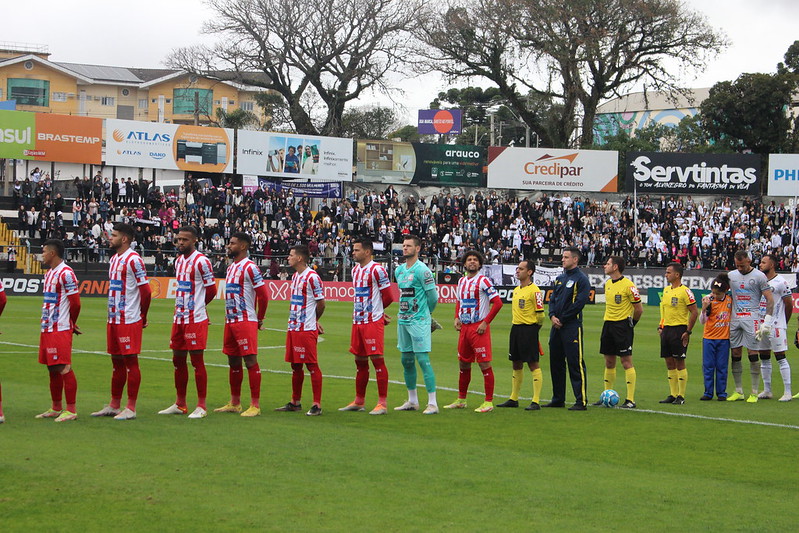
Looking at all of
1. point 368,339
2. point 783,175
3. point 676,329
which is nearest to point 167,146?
point 783,175

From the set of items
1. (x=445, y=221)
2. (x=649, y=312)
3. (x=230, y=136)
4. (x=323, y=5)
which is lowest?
(x=649, y=312)

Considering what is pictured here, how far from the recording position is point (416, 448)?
959cm

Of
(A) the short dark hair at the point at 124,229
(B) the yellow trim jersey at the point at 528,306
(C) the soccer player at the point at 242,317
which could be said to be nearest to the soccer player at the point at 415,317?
(B) the yellow trim jersey at the point at 528,306

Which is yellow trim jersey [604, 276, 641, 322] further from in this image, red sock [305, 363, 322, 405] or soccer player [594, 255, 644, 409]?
red sock [305, 363, 322, 405]

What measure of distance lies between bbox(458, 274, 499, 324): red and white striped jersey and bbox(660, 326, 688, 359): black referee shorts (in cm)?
308

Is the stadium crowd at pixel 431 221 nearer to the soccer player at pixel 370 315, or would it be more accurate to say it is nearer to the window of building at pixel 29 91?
the soccer player at pixel 370 315

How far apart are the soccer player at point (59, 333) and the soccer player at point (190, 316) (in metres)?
1.11

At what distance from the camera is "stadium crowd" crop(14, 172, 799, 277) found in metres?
45.6

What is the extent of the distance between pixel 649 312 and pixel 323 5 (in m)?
38.5

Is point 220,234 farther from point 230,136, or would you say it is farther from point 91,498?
point 91,498

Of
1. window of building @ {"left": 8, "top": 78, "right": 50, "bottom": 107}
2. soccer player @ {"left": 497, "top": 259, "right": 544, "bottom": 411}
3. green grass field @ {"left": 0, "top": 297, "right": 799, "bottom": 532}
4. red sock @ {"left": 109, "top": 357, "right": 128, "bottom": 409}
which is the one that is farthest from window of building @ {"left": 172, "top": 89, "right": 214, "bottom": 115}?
red sock @ {"left": 109, "top": 357, "right": 128, "bottom": 409}

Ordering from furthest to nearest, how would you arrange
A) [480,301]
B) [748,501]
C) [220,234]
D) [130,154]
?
[130,154] < [220,234] < [480,301] < [748,501]

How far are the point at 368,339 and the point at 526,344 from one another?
222cm

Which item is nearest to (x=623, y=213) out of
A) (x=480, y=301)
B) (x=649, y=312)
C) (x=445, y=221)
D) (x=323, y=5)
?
(x=445, y=221)
